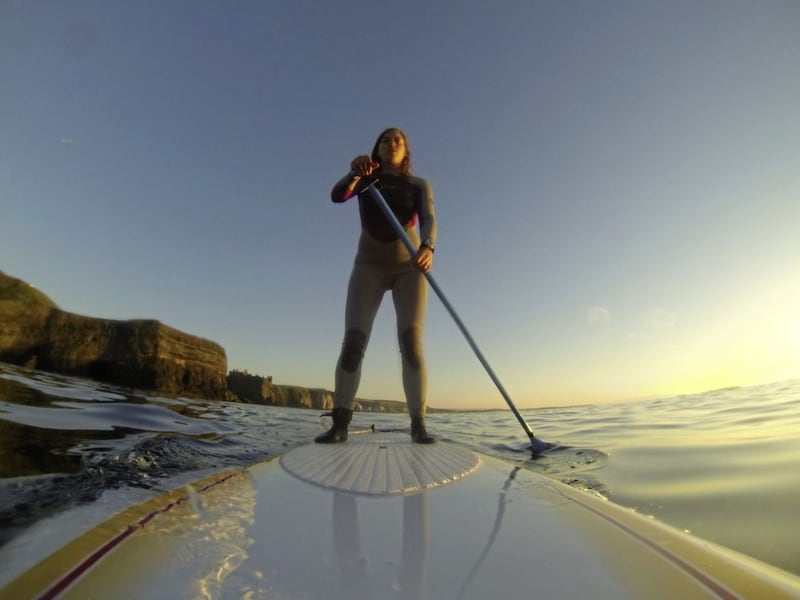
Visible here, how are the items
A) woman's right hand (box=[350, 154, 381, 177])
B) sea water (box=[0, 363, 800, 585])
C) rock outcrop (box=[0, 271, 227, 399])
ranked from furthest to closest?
rock outcrop (box=[0, 271, 227, 399]) → woman's right hand (box=[350, 154, 381, 177]) → sea water (box=[0, 363, 800, 585])

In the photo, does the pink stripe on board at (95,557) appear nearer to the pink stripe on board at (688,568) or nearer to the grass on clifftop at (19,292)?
the pink stripe on board at (688,568)

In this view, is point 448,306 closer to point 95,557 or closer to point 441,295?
point 441,295

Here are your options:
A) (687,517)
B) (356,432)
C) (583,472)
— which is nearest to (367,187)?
(356,432)

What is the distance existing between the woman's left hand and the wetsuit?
0.15 metres

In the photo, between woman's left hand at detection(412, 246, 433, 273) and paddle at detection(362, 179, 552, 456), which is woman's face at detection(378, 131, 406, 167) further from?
woman's left hand at detection(412, 246, 433, 273)

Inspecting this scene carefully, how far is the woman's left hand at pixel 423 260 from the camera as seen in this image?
3403 mm

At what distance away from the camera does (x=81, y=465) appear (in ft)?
7.55

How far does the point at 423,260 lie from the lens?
135 inches

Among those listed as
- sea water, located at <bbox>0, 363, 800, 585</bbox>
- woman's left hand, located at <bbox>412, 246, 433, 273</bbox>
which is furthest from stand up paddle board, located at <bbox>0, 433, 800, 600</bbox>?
woman's left hand, located at <bbox>412, 246, 433, 273</bbox>

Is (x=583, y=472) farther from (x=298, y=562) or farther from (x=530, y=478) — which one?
(x=298, y=562)

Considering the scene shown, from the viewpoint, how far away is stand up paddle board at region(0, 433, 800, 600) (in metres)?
0.83

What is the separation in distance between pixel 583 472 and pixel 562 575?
7.34 ft

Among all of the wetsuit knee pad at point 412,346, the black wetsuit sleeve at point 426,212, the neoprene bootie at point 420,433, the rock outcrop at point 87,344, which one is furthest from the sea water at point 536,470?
the rock outcrop at point 87,344

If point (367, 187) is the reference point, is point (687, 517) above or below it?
below
